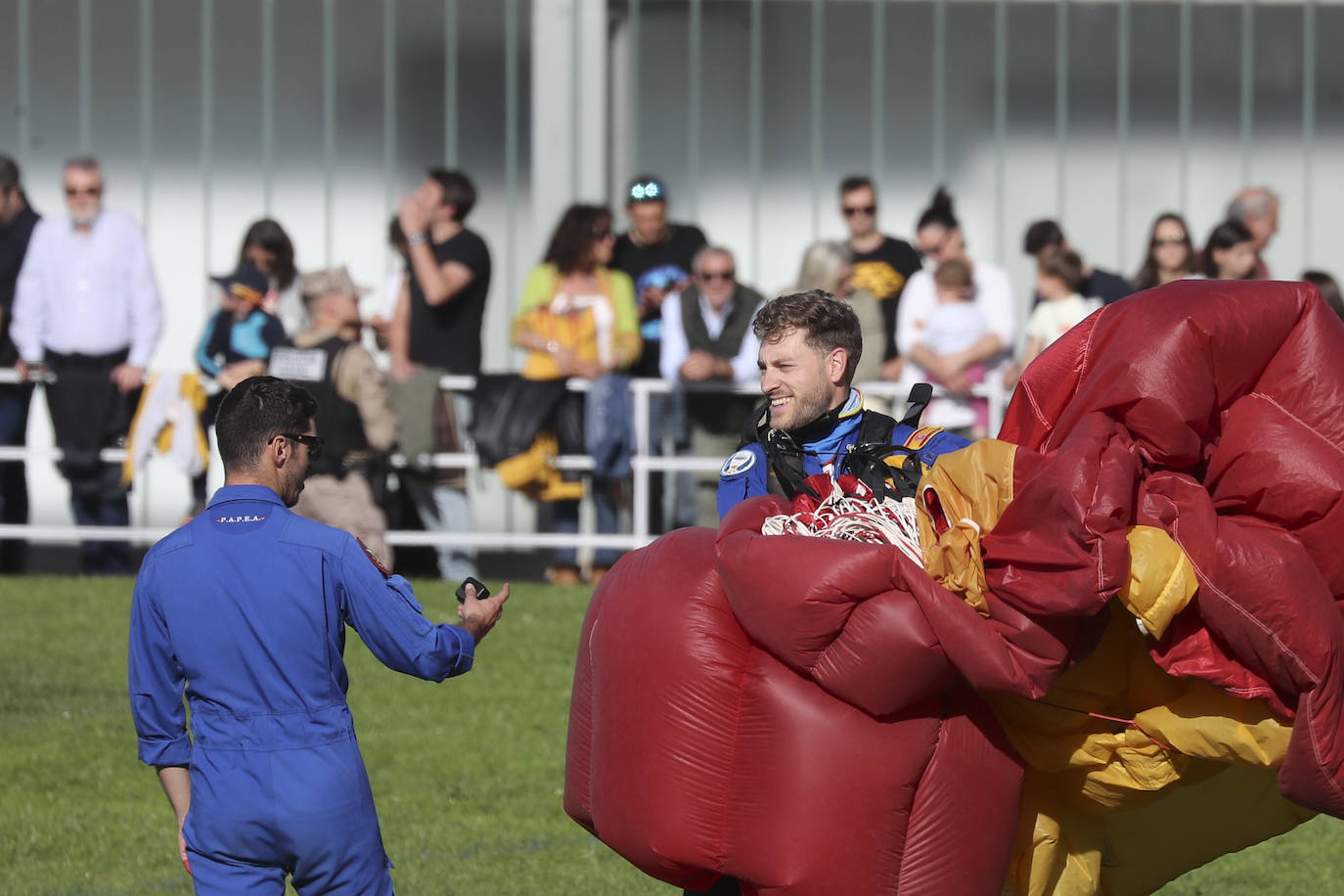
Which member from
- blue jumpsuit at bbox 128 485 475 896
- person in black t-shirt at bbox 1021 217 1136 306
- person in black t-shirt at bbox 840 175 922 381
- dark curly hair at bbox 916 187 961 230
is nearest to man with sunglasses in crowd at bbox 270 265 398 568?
person in black t-shirt at bbox 840 175 922 381

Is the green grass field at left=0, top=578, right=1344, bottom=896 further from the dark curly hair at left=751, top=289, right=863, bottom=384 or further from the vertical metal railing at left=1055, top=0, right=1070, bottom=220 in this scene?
the vertical metal railing at left=1055, top=0, right=1070, bottom=220

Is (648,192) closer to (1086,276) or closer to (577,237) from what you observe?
(577,237)

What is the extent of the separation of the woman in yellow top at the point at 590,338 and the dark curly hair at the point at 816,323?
224 inches

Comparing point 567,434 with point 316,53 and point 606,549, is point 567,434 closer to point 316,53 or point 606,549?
point 606,549

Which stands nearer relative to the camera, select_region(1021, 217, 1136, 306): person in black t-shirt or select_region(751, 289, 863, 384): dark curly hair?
select_region(751, 289, 863, 384): dark curly hair

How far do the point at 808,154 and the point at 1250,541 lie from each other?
33.8ft

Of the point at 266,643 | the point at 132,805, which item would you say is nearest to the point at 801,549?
the point at 266,643

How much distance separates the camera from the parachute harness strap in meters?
4.21

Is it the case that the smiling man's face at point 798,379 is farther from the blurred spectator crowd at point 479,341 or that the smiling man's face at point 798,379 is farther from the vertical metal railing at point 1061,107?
the vertical metal railing at point 1061,107

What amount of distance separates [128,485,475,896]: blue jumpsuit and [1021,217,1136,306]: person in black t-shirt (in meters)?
7.14

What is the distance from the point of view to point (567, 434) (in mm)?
10852

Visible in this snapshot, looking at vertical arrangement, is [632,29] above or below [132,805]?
above

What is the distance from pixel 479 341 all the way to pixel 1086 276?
3.44 metres

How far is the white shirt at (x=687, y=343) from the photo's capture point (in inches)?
423
